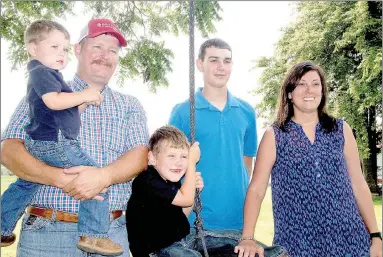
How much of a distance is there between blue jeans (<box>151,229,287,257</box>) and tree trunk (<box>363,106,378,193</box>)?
15504 millimetres

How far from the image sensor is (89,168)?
2.27m

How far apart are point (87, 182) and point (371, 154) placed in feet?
55.8

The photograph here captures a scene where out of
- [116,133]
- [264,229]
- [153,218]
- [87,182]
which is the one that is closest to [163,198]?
[153,218]

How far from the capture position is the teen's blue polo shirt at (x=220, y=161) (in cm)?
273

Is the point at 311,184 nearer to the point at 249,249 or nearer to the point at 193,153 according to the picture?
the point at 249,249

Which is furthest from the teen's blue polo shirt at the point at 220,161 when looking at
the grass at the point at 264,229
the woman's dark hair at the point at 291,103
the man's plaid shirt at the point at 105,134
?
the grass at the point at 264,229

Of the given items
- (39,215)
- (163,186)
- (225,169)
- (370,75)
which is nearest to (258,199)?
(225,169)

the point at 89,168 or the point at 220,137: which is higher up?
the point at 220,137

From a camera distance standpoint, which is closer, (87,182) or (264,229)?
(87,182)

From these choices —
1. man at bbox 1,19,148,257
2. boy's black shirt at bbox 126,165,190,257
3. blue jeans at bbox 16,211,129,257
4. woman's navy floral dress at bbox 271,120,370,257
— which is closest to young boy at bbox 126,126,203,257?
boy's black shirt at bbox 126,165,190,257

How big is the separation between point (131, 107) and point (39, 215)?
2.50 ft

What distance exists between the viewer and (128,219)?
88.6 inches

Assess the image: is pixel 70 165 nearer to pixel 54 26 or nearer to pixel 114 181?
pixel 114 181

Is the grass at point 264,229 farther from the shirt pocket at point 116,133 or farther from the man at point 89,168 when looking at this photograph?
the shirt pocket at point 116,133
